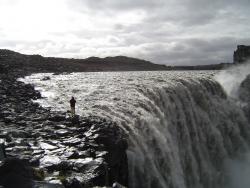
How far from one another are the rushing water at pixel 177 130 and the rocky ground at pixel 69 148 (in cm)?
123

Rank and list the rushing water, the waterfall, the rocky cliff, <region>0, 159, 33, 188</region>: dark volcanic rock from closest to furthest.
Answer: <region>0, 159, 33, 188</region>: dark volcanic rock → the rocky cliff → the waterfall → the rushing water

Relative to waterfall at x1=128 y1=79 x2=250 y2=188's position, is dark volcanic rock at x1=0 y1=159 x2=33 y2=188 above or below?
above

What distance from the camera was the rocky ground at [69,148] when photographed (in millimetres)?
13195

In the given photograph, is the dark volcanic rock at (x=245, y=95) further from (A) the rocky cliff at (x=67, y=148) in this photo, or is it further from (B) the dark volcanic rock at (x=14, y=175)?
(B) the dark volcanic rock at (x=14, y=175)

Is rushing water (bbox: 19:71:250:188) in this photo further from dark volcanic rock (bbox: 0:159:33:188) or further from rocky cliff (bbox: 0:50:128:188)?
dark volcanic rock (bbox: 0:159:33:188)

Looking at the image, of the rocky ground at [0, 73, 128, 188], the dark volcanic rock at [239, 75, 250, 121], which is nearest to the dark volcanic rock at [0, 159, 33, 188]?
the rocky ground at [0, 73, 128, 188]

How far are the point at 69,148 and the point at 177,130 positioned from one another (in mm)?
13893

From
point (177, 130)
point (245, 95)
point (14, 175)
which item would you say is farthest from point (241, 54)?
point (14, 175)

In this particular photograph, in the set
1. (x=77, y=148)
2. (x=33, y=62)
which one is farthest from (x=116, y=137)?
(x=33, y=62)

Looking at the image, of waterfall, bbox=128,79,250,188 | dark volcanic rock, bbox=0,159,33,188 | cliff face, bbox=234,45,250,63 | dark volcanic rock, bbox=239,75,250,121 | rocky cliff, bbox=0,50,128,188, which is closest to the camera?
dark volcanic rock, bbox=0,159,33,188

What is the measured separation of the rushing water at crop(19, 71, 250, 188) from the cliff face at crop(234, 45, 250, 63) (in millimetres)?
43947

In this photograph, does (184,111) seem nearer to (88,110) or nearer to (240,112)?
(88,110)

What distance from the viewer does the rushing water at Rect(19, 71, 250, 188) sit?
18766mm

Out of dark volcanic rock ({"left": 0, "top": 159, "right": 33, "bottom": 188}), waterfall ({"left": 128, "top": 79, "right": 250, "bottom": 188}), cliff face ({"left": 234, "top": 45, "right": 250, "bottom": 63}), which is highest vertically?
cliff face ({"left": 234, "top": 45, "right": 250, "bottom": 63})
